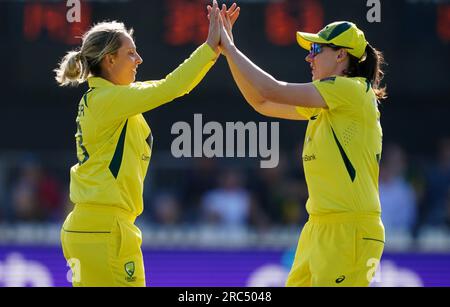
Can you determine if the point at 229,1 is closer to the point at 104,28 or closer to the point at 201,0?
the point at 201,0

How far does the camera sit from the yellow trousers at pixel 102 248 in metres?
5.19

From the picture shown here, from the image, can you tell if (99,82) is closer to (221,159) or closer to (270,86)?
(270,86)

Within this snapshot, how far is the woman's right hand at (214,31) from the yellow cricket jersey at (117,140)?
172 millimetres

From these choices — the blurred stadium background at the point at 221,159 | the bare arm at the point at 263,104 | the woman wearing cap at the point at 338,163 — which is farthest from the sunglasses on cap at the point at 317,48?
the blurred stadium background at the point at 221,159

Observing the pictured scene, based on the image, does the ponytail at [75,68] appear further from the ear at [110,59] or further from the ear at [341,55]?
the ear at [341,55]

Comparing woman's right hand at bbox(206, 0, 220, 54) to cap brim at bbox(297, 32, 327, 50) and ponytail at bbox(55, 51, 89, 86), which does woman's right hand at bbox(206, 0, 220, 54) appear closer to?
cap brim at bbox(297, 32, 327, 50)

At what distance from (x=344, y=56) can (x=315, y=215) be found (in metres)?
0.86

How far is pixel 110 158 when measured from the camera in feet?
17.3

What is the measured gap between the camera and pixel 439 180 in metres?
10.0

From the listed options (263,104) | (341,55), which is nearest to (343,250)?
(341,55)

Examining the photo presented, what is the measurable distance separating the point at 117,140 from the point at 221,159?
17.4 feet

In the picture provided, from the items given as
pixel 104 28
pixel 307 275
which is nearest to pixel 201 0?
pixel 104 28

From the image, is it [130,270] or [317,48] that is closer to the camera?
[130,270]

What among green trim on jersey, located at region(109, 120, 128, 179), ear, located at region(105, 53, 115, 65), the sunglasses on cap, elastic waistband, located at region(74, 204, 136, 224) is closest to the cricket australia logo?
elastic waistband, located at region(74, 204, 136, 224)
